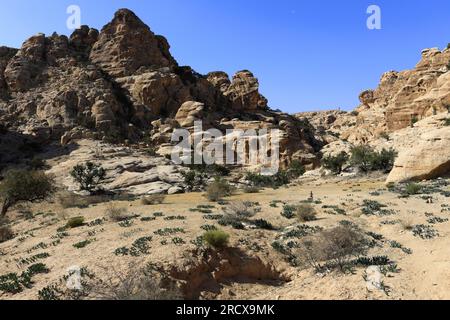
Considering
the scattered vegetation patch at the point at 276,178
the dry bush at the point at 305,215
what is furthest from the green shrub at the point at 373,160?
the dry bush at the point at 305,215

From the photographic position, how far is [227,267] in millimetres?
12234

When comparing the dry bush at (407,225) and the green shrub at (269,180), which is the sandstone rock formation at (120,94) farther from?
the dry bush at (407,225)

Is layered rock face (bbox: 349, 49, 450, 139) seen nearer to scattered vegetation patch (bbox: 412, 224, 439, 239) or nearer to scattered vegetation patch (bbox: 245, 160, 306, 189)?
scattered vegetation patch (bbox: 245, 160, 306, 189)

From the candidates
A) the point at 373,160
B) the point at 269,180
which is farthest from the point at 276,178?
the point at 373,160

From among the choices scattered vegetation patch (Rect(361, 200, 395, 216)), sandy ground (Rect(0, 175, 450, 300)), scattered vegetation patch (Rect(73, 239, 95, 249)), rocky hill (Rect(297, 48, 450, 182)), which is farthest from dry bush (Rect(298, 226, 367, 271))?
rocky hill (Rect(297, 48, 450, 182))

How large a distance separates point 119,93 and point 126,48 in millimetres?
12795

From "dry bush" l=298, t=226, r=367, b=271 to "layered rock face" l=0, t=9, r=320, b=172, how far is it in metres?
50.5

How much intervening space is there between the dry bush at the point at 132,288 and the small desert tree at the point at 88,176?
33.5 meters

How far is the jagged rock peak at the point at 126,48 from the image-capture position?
79.4 meters

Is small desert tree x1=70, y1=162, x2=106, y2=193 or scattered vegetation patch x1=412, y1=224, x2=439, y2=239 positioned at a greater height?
small desert tree x1=70, y1=162, x2=106, y2=193

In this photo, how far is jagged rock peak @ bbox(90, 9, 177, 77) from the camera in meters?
79.4
